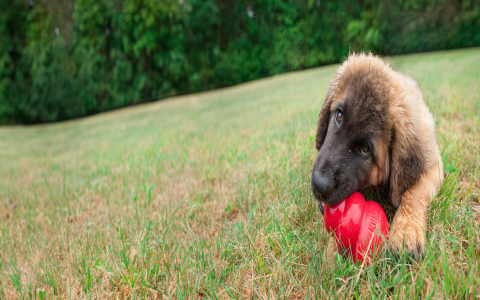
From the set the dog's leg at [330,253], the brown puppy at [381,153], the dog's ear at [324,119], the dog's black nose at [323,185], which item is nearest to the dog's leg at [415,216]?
the brown puppy at [381,153]

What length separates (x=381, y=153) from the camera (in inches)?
85.3

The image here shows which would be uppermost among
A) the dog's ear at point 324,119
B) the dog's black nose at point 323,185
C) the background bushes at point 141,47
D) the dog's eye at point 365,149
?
the background bushes at point 141,47

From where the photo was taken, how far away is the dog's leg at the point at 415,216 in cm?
180

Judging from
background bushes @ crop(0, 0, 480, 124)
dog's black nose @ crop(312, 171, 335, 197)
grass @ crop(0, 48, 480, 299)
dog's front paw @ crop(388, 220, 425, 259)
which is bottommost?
grass @ crop(0, 48, 480, 299)

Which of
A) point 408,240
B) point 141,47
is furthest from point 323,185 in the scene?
point 141,47

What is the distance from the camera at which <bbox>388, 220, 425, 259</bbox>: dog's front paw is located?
1.78m

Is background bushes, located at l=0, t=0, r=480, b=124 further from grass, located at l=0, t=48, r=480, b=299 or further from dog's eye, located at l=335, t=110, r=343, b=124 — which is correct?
dog's eye, located at l=335, t=110, r=343, b=124

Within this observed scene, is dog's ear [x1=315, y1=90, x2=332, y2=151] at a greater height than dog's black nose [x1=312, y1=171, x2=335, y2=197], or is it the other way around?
dog's ear [x1=315, y1=90, x2=332, y2=151]

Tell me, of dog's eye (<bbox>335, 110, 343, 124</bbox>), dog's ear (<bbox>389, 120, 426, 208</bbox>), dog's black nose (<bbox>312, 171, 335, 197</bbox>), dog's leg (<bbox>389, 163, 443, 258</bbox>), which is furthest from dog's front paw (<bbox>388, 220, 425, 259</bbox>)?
dog's eye (<bbox>335, 110, 343, 124</bbox>)

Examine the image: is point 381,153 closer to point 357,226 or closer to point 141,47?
point 357,226

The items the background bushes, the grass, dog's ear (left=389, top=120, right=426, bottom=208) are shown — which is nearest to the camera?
the grass

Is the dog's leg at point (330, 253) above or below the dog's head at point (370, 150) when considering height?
below

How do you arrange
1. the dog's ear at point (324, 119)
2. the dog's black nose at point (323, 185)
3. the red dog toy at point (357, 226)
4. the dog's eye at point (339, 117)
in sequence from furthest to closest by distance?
the dog's ear at point (324, 119) < the dog's eye at point (339, 117) < the dog's black nose at point (323, 185) < the red dog toy at point (357, 226)

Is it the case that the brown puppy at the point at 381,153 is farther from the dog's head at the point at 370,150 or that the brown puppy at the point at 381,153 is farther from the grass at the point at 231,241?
the grass at the point at 231,241
